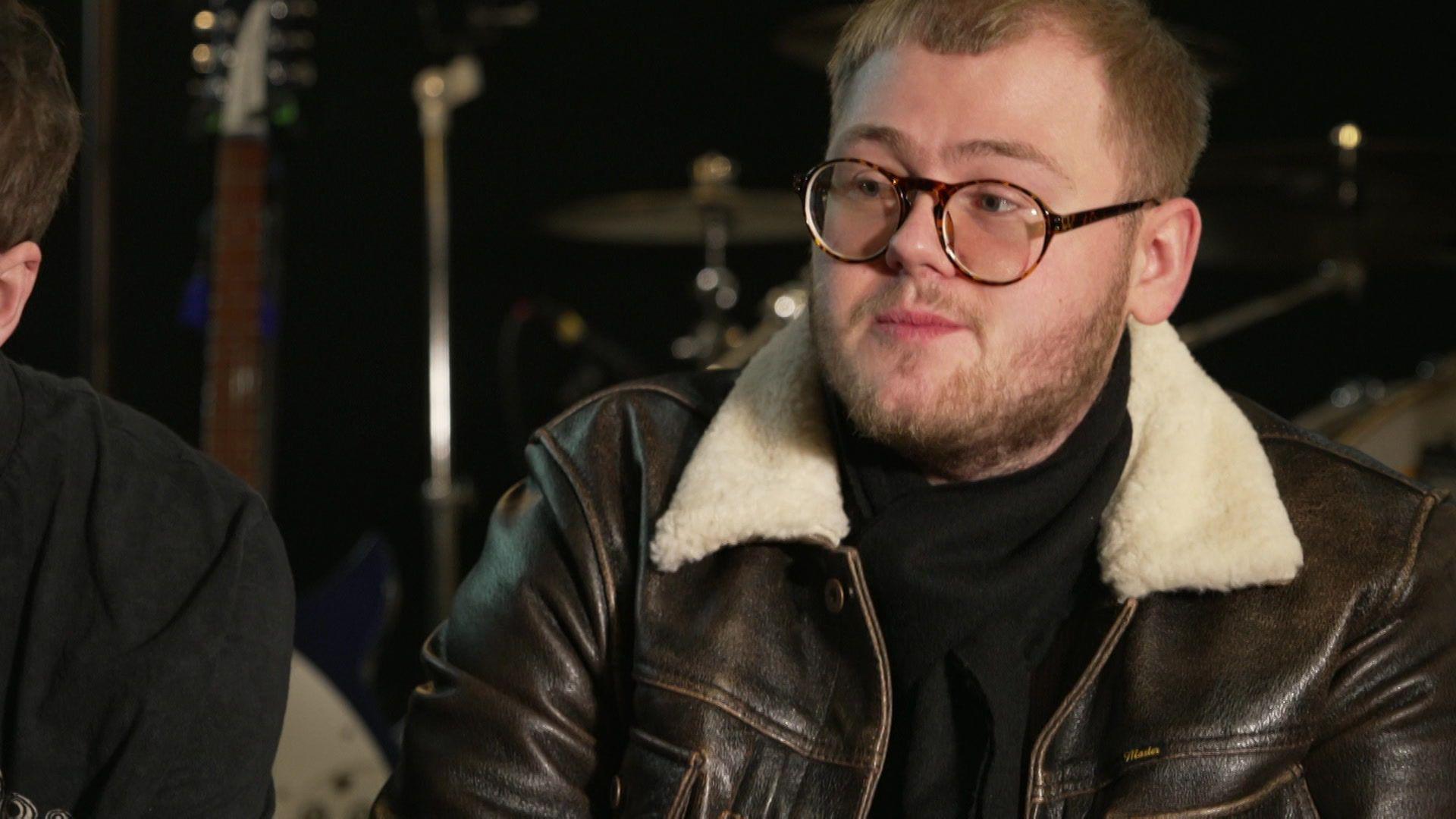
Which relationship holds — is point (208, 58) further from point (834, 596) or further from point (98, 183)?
point (834, 596)

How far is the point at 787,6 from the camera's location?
4395mm

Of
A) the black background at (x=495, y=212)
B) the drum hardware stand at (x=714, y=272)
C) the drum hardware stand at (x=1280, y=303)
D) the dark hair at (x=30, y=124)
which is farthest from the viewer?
the black background at (x=495, y=212)

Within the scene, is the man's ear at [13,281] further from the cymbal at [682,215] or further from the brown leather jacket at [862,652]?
the cymbal at [682,215]

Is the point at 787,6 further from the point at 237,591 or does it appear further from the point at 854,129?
the point at 237,591

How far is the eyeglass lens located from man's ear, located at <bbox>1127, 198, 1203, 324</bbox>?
8.6 inches

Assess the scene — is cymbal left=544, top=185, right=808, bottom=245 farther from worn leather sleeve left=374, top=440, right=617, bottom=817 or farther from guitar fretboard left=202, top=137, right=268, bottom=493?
worn leather sleeve left=374, top=440, right=617, bottom=817

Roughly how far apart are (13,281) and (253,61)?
2.02 m

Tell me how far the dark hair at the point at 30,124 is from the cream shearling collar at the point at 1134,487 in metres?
0.67

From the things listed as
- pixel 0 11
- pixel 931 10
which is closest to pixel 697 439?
pixel 931 10

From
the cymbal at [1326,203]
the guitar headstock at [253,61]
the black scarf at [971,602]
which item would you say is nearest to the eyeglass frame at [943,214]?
the black scarf at [971,602]

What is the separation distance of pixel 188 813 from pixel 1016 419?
883mm

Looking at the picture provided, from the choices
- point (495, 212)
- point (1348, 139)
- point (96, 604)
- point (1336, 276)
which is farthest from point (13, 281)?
point (495, 212)

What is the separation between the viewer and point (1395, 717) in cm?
154

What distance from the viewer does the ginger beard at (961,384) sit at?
1.58m
